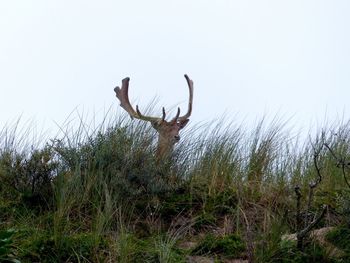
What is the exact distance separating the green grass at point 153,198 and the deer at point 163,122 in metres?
0.10

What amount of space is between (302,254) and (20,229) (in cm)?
239

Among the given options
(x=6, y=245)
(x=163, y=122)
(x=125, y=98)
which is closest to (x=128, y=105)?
(x=125, y=98)

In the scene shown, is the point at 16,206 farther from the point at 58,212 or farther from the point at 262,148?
the point at 262,148

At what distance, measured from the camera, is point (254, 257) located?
20.6 feet

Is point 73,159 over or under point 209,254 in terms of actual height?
over

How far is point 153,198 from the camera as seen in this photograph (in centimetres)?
766

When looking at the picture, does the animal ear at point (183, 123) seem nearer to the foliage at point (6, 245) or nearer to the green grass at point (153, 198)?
the green grass at point (153, 198)

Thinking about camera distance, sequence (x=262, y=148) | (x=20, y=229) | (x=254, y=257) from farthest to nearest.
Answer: (x=262, y=148) → (x=20, y=229) → (x=254, y=257)

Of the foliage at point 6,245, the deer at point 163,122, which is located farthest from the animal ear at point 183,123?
the foliage at point 6,245

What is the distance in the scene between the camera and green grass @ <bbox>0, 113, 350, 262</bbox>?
6.51 m

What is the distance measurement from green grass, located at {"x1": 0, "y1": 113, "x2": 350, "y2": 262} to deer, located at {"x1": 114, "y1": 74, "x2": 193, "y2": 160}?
0.10 meters

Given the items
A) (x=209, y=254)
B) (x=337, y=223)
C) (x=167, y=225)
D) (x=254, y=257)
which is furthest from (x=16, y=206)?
(x=337, y=223)

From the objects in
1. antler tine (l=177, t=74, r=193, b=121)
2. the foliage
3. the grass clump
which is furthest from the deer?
the foliage

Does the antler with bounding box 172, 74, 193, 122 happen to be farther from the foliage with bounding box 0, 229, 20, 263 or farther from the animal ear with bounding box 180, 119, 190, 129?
the foliage with bounding box 0, 229, 20, 263
